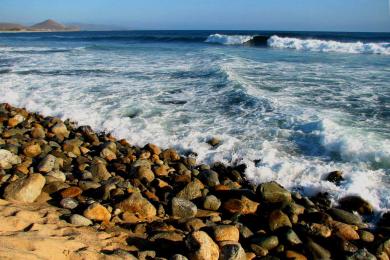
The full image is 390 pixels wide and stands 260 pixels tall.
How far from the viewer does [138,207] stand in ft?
15.5

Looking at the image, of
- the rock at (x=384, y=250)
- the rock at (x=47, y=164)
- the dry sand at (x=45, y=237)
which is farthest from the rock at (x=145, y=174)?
the rock at (x=384, y=250)

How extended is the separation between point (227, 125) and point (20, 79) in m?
8.98

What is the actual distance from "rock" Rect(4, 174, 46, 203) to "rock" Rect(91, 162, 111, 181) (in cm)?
96

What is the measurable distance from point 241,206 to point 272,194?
1.58 feet

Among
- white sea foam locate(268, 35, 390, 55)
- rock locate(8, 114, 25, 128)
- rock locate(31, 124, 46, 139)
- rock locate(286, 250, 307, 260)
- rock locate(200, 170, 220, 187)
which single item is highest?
white sea foam locate(268, 35, 390, 55)

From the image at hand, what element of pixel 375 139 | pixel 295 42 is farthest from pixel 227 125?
pixel 295 42

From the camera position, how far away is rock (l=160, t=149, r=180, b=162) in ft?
22.7

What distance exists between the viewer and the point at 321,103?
10.4 metres

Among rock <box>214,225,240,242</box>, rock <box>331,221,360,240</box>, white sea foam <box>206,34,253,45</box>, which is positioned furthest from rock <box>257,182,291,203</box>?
white sea foam <box>206,34,253,45</box>

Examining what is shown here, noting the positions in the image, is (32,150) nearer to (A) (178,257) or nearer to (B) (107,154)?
(B) (107,154)

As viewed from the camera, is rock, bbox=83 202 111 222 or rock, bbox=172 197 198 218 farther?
rock, bbox=172 197 198 218

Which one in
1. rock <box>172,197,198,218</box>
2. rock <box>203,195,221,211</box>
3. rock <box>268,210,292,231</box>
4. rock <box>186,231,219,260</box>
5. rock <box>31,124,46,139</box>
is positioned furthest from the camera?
rock <box>31,124,46,139</box>

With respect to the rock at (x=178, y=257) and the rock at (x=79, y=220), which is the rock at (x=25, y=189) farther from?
the rock at (x=178, y=257)

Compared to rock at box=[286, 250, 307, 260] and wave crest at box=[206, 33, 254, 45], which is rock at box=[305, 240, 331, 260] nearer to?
rock at box=[286, 250, 307, 260]
